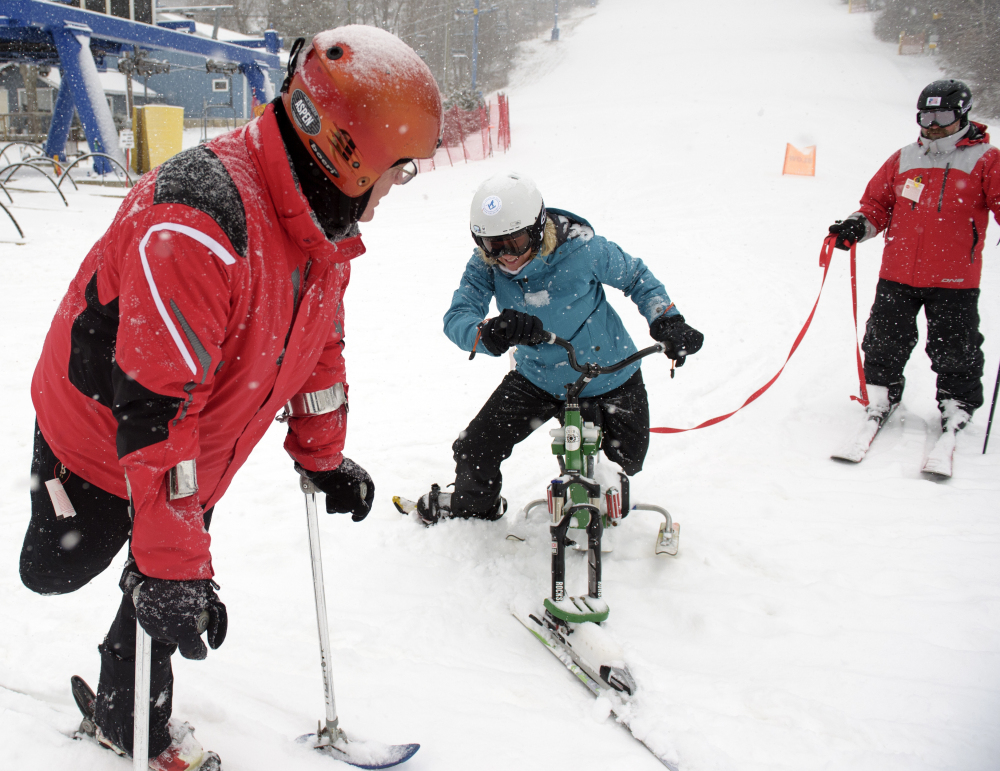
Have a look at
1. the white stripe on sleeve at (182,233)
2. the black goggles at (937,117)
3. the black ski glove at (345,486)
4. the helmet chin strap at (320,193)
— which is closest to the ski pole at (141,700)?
the black ski glove at (345,486)

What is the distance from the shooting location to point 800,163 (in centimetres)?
1594

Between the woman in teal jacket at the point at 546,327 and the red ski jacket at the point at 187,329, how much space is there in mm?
1415

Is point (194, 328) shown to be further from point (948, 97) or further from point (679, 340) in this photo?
point (948, 97)

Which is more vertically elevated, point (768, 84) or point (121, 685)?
point (768, 84)

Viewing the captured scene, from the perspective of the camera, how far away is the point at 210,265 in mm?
1462

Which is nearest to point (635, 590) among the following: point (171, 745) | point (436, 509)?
point (436, 509)

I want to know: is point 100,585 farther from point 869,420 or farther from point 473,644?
point 869,420

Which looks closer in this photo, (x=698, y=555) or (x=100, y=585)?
(x=100, y=585)

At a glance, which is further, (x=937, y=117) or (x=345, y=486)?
(x=937, y=117)

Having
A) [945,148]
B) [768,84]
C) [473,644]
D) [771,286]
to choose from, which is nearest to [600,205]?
[771,286]

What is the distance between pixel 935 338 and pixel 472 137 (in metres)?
18.2

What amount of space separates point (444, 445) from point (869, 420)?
10.4ft

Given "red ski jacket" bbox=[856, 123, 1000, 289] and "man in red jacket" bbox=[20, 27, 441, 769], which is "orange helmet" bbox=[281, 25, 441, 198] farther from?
"red ski jacket" bbox=[856, 123, 1000, 289]

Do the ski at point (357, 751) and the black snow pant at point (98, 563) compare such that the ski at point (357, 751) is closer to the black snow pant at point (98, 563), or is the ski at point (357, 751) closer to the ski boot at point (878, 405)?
the black snow pant at point (98, 563)
